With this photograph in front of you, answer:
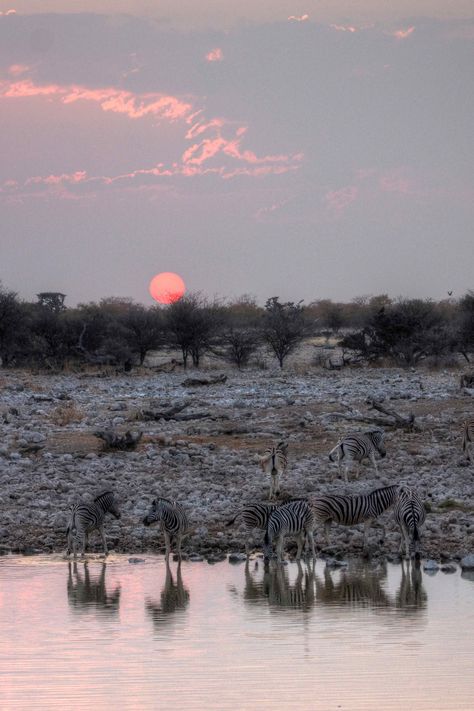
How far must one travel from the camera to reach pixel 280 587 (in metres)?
12.4

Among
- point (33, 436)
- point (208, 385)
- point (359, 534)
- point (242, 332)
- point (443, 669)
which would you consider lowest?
point (443, 669)

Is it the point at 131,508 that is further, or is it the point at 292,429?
the point at 292,429

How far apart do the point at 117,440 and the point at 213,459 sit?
1.92 m

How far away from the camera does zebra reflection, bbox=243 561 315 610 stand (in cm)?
1180

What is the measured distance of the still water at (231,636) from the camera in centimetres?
840

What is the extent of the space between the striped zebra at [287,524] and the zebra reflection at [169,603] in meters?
1.19

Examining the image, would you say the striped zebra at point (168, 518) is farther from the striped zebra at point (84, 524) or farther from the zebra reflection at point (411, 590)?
the zebra reflection at point (411, 590)

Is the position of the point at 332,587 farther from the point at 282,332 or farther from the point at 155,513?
the point at 282,332

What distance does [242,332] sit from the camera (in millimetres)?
47688

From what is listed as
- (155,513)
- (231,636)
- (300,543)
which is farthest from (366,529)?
(231,636)

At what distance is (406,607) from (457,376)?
83.0 ft

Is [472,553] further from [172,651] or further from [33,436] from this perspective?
[33,436]

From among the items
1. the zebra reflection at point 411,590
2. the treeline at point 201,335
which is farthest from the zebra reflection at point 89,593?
the treeline at point 201,335

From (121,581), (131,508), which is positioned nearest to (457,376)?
(131,508)
